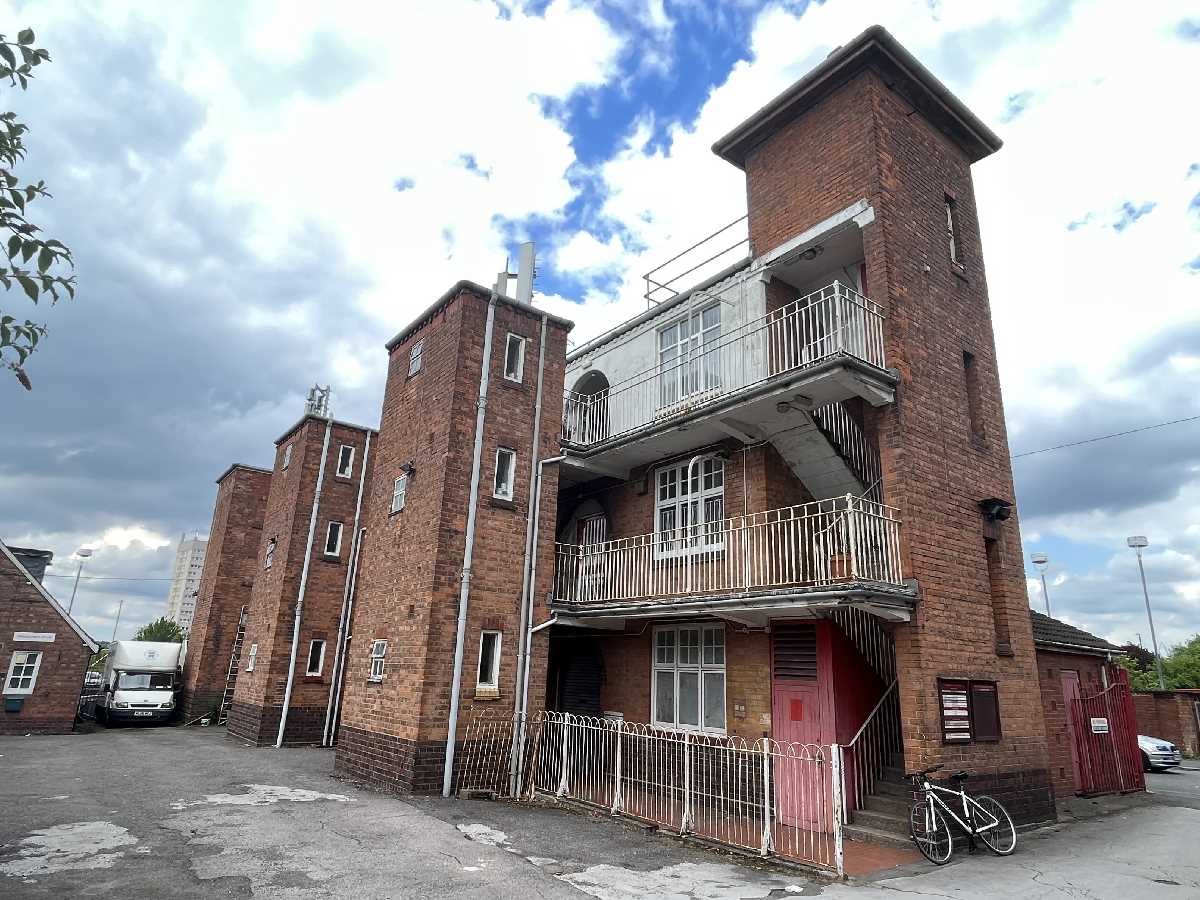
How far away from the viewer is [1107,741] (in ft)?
46.5

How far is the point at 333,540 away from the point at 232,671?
7.05 metres

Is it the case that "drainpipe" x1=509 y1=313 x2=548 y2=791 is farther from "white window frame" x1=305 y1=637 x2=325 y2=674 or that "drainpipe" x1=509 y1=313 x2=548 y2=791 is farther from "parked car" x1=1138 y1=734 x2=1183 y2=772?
"parked car" x1=1138 y1=734 x2=1183 y2=772

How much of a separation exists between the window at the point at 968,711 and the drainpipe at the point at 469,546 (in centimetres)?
686

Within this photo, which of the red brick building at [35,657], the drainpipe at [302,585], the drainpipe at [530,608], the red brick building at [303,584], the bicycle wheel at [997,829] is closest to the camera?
the bicycle wheel at [997,829]

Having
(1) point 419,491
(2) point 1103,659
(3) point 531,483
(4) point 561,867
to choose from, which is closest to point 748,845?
(4) point 561,867

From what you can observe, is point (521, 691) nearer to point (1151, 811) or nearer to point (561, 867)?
point (561, 867)

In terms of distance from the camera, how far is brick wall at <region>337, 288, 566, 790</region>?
1140 cm

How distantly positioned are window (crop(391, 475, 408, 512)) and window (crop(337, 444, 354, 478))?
22.2 feet

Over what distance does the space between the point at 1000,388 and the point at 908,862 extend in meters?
8.15

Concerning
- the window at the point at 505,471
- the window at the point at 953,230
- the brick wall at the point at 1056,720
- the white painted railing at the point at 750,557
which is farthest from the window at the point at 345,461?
the brick wall at the point at 1056,720

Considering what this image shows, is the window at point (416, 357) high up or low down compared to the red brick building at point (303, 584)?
up

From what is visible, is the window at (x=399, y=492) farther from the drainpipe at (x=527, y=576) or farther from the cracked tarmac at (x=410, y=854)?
the cracked tarmac at (x=410, y=854)

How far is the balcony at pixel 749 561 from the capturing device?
947cm

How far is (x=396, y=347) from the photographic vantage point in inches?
612
